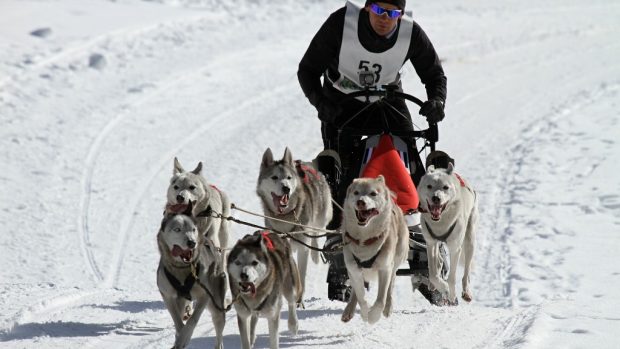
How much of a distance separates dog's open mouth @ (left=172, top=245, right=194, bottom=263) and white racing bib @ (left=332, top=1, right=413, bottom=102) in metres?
2.15

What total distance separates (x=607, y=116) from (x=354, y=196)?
32.0ft

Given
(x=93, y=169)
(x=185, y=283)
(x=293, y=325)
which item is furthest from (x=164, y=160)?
(x=185, y=283)

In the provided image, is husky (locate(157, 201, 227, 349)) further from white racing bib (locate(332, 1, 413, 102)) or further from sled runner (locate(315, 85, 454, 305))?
white racing bib (locate(332, 1, 413, 102))

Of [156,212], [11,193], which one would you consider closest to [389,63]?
[156,212]

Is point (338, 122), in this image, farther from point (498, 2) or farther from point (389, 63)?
point (498, 2)

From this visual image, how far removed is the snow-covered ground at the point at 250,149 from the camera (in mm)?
6621

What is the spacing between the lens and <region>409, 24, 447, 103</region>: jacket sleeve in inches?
272

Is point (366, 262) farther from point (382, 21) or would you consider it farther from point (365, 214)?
point (382, 21)

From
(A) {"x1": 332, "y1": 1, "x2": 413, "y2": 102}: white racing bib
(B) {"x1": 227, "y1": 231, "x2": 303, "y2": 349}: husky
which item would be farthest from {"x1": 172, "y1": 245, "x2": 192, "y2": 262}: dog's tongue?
(A) {"x1": 332, "y1": 1, "x2": 413, "y2": 102}: white racing bib

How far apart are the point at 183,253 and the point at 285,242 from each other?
633 millimetres

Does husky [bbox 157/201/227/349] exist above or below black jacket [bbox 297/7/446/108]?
below

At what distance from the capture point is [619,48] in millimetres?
17406

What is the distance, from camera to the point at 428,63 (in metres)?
7.00

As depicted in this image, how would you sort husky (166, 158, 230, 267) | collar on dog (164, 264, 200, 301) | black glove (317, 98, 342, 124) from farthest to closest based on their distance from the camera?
black glove (317, 98, 342, 124) → husky (166, 158, 230, 267) → collar on dog (164, 264, 200, 301)
